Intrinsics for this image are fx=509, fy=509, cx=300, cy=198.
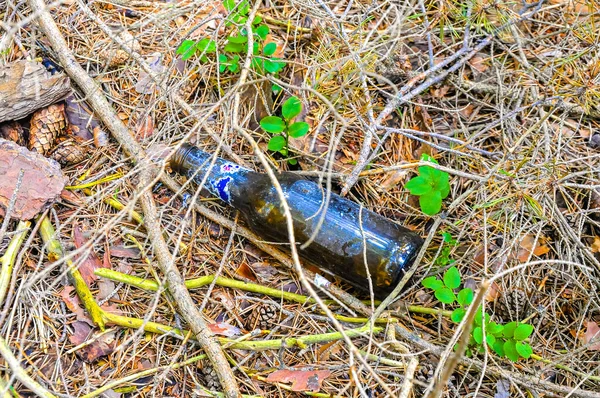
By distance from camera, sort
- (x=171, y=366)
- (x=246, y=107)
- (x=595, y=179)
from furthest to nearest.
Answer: (x=246, y=107) → (x=595, y=179) → (x=171, y=366)

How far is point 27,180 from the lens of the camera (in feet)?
6.64

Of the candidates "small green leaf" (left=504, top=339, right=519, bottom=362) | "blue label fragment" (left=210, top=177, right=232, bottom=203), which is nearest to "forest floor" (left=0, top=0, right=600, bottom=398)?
"small green leaf" (left=504, top=339, right=519, bottom=362)

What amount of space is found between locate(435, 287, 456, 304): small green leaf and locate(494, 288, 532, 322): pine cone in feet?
1.00

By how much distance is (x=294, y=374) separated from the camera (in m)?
1.93

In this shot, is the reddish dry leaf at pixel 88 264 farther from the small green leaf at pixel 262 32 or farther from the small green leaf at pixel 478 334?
the small green leaf at pixel 478 334

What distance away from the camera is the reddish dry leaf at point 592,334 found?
2.04 m

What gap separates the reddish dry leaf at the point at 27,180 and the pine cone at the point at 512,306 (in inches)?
73.2

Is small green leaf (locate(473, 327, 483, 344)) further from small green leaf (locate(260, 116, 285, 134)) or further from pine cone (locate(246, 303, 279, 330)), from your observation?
small green leaf (locate(260, 116, 285, 134))

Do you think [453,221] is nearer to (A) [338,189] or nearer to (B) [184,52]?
(A) [338,189]

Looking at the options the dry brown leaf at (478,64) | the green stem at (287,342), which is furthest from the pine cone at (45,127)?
the dry brown leaf at (478,64)

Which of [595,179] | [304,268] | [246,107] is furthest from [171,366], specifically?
[595,179]

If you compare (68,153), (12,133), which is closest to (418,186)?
(68,153)

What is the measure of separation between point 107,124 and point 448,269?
5.12 ft

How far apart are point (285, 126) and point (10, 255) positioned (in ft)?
3.85
